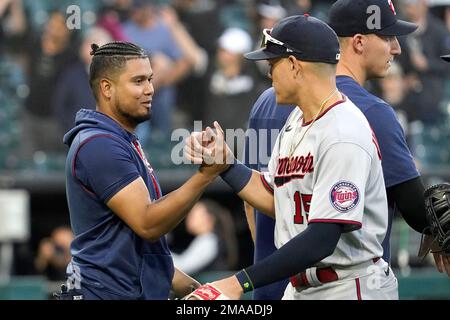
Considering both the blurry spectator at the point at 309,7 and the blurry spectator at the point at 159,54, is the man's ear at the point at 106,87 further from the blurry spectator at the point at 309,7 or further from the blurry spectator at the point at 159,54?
the blurry spectator at the point at 309,7

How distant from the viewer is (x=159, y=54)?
32.6 feet

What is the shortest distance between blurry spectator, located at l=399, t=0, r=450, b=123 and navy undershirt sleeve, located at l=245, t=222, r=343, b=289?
6561 millimetres

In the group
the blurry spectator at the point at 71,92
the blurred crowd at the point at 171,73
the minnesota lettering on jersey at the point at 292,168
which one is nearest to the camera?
the minnesota lettering on jersey at the point at 292,168

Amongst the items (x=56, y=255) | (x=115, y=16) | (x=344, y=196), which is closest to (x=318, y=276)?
(x=344, y=196)

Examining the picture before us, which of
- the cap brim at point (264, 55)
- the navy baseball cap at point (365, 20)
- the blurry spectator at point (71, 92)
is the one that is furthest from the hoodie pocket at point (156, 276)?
the blurry spectator at point (71, 92)

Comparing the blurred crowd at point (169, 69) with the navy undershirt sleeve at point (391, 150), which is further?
the blurred crowd at point (169, 69)

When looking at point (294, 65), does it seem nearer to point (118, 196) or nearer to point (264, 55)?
point (264, 55)


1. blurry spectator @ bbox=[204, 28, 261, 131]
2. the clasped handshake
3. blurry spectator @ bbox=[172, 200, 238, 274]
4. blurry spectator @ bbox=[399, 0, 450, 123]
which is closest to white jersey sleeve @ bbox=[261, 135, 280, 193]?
the clasped handshake

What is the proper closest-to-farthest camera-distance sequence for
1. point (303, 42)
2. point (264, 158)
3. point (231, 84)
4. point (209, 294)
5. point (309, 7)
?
point (209, 294) → point (303, 42) → point (264, 158) → point (231, 84) → point (309, 7)

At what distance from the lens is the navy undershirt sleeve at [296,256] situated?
3635 millimetres

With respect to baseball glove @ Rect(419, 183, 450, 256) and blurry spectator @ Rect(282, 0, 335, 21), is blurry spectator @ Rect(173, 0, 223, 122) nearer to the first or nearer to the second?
blurry spectator @ Rect(282, 0, 335, 21)

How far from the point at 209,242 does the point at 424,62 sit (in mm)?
2971

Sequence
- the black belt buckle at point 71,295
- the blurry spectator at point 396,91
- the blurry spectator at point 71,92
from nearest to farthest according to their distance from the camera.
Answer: the black belt buckle at point 71,295 → the blurry spectator at point 71,92 → the blurry spectator at point 396,91

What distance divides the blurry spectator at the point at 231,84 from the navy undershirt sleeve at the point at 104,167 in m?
5.61
